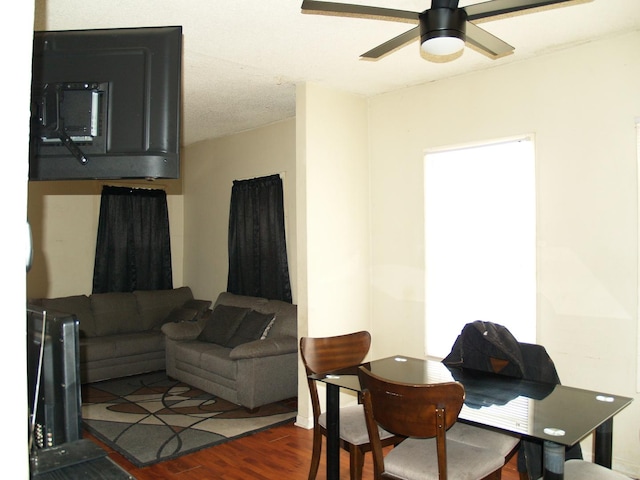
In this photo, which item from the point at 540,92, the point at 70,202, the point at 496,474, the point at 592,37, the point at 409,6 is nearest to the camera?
the point at 496,474

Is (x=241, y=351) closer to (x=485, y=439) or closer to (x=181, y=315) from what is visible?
(x=181, y=315)

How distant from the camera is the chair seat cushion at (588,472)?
205 cm

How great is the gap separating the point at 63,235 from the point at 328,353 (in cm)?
446

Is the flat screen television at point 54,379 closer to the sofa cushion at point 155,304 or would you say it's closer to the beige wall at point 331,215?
the beige wall at point 331,215

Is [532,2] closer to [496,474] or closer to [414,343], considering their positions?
[496,474]

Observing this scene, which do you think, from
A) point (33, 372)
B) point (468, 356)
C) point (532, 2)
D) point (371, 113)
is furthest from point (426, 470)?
point (371, 113)

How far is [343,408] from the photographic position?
301 centimetres

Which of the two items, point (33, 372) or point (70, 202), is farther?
point (70, 202)

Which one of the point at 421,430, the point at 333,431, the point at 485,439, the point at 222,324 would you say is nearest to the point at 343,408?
the point at 333,431

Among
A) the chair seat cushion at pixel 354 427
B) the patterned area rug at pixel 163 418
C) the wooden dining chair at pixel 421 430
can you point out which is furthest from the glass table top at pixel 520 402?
the patterned area rug at pixel 163 418

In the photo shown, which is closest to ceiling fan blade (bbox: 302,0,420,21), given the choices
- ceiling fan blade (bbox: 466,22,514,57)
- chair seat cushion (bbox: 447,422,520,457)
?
ceiling fan blade (bbox: 466,22,514,57)

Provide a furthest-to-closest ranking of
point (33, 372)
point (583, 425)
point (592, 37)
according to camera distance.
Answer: point (592, 37) < point (583, 425) < point (33, 372)

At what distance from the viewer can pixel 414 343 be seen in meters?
4.19

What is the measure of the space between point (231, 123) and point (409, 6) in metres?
3.09
